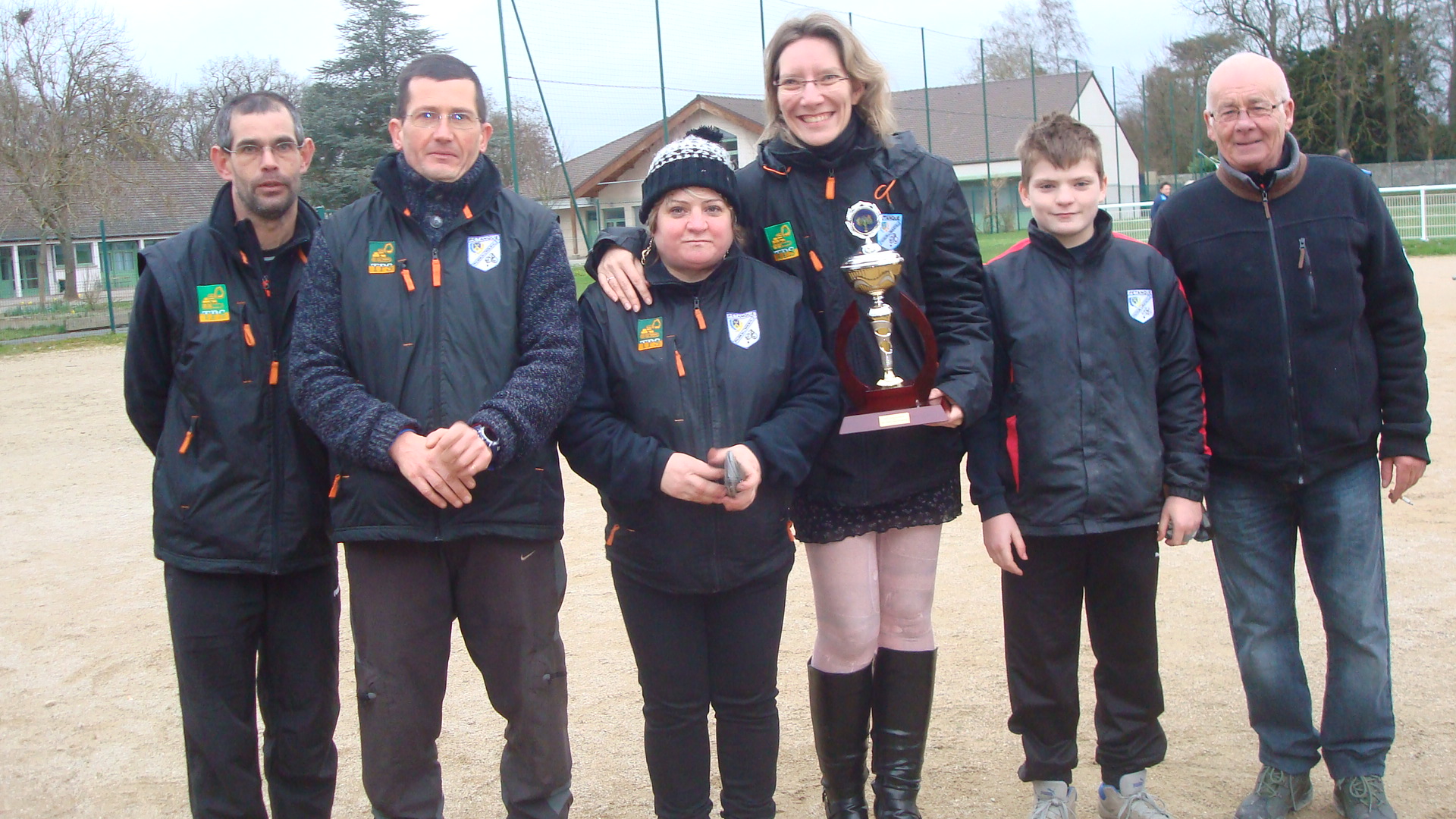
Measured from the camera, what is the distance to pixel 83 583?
5.64m

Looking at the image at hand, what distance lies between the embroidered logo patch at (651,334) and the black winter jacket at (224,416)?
0.83m

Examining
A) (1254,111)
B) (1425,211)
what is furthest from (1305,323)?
(1425,211)

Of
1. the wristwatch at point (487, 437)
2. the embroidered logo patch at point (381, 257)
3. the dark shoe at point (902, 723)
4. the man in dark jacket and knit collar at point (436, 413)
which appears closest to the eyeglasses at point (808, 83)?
the man in dark jacket and knit collar at point (436, 413)

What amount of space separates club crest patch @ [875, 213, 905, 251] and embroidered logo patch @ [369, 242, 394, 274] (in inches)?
46.5

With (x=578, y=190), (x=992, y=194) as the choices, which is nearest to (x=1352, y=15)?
(x=992, y=194)

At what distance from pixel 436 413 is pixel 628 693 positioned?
6.06ft

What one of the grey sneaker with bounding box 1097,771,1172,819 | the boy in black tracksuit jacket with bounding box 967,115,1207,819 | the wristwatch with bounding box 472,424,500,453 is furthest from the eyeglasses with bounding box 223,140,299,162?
the grey sneaker with bounding box 1097,771,1172,819

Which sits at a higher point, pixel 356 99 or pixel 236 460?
pixel 356 99

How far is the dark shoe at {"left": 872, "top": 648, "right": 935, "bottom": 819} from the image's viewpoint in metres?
3.02

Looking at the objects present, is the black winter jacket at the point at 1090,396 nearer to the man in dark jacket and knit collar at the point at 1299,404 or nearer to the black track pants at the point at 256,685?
the man in dark jacket and knit collar at the point at 1299,404

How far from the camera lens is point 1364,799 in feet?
9.89

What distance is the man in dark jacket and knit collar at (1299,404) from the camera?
9.92 ft

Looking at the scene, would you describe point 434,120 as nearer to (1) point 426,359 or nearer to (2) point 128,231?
(1) point 426,359

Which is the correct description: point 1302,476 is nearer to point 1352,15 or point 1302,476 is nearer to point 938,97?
point 938,97
